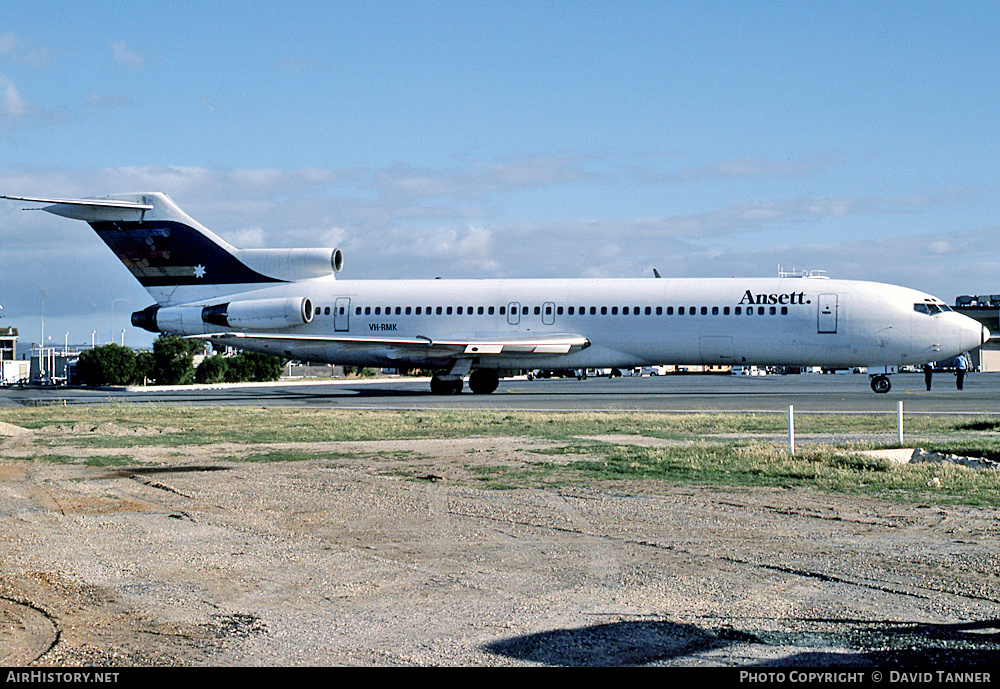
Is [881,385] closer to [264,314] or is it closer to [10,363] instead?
[264,314]

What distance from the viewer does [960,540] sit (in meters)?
8.52

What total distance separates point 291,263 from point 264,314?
287 cm

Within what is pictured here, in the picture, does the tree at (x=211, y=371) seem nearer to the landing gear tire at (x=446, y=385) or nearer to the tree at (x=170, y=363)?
the tree at (x=170, y=363)

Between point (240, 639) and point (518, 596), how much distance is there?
182cm

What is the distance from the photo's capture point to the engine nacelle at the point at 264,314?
3831 cm

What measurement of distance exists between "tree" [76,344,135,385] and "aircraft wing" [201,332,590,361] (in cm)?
2337

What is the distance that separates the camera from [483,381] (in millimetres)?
39094

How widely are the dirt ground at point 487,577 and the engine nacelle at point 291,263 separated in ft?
91.8

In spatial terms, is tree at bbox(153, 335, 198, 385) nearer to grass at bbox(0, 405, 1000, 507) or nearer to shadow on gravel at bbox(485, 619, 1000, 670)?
grass at bbox(0, 405, 1000, 507)

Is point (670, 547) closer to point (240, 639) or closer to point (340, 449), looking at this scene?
point (240, 639)

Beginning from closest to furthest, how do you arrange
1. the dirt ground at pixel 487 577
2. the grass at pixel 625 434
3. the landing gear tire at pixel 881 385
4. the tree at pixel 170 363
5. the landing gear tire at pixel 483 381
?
the dirt ground at pixel 487 577
the grass at pixel 625 434
the landing gear tire at pixel 881 385
the landing gear tire at pixel 483 381
the tree at pixel 170 363

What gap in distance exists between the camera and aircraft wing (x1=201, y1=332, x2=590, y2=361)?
118 ft

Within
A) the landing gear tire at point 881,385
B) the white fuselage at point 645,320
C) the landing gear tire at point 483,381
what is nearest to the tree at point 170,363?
the white fuselage at point 645,320
